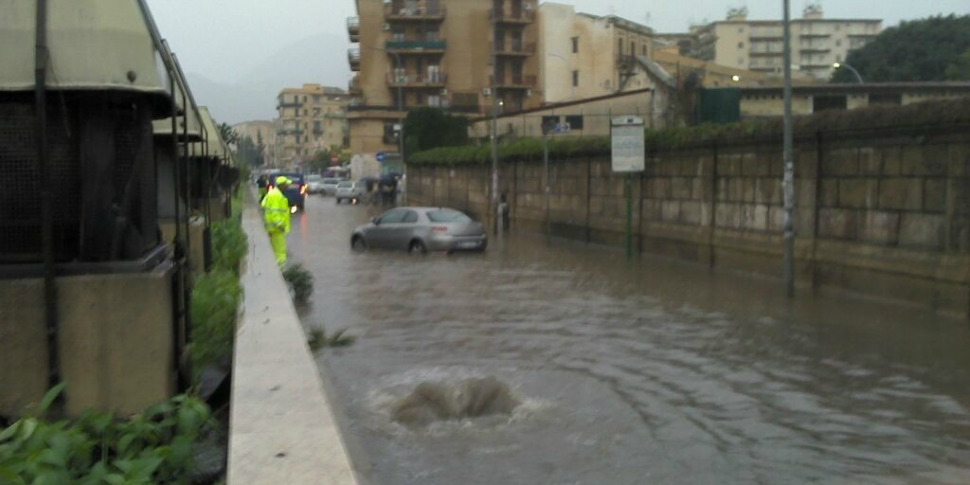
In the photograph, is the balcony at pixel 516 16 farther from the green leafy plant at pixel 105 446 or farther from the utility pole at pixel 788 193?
the green leafy plant at pixel 105 446

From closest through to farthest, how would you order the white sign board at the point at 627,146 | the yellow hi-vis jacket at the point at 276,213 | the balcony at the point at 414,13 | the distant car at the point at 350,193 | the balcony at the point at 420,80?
the yellow hi-vis jacket at the point at 276,213 < the white sign board at the point at 627,146 < the distant car at the point at 350,193 < the balcony at the point at 414,13 < the balcony at the point at 420,80

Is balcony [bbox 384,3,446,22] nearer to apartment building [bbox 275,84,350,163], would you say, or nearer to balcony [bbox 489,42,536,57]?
balcony [bbox 489,42,536,57]

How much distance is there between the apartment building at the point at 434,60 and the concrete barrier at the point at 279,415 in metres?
74.0

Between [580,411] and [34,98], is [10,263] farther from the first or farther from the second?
[580,411]

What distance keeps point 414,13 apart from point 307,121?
75.3 meters

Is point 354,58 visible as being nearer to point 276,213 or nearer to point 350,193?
point 350,193

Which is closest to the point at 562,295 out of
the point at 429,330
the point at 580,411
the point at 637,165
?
the point at 429,330

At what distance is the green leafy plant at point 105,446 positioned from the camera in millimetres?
4055

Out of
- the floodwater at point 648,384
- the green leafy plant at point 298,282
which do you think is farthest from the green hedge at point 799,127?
the green leafy plant at point 298,282

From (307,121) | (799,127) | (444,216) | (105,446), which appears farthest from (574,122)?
(307,121)

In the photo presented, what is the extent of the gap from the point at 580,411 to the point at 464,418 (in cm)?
107

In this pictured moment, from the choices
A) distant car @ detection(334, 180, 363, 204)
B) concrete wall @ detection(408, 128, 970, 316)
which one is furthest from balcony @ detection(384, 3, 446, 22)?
concrete wall @ detection(408, 128, 970, 316)

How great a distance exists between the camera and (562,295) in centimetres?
1888

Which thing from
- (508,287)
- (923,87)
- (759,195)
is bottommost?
(508,287)
